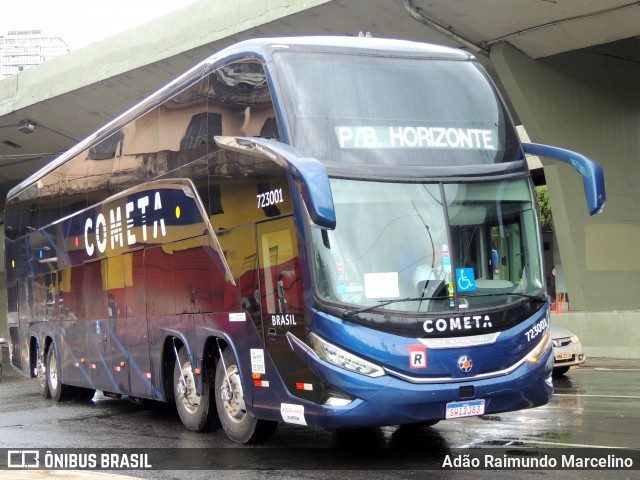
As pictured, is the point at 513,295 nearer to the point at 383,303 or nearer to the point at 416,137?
the point at 383,303

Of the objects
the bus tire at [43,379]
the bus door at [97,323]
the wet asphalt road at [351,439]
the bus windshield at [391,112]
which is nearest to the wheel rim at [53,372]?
the bus tire at [43,379]

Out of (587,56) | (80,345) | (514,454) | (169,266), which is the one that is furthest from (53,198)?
(587,56)

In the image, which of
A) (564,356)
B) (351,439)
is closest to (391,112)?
(351,439)

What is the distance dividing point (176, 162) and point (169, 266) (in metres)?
1.34

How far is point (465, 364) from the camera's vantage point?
340 inches

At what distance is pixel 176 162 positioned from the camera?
1168 cm

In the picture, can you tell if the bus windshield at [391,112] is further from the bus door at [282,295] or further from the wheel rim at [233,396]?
the wheel rim at [233,396]

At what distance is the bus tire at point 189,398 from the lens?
11414 mm

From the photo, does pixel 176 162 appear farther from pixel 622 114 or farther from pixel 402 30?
pixel 622 114

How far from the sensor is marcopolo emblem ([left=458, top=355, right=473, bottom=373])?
28.3 ft

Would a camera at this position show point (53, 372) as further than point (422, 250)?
Yes

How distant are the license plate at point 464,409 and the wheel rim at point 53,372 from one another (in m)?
10.7

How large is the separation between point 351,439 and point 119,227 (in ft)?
16.4

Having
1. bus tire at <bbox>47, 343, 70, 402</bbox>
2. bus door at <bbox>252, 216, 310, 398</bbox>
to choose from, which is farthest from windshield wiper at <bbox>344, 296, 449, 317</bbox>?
bus tire at <bbox>47, 343, 70, 402</bbox>
